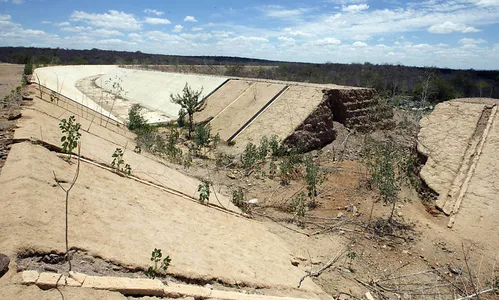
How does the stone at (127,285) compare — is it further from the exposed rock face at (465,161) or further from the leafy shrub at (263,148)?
the leafy shrub at (263,148)

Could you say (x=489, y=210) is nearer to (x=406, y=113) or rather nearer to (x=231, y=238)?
(x=231, y=238)

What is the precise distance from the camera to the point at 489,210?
253 inches

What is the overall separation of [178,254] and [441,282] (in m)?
3.71

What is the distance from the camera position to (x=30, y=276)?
2.67m

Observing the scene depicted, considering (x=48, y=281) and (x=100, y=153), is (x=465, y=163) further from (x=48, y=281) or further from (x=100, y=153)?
(x=48, y=281)

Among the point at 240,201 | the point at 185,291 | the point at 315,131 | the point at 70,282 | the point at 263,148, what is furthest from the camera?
the point at 315,131

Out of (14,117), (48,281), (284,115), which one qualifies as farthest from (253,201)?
(284,115)

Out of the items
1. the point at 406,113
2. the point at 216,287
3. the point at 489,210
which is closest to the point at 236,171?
the point at 489,210

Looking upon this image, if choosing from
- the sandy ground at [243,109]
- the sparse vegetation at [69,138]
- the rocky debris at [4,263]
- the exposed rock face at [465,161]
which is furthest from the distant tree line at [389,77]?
the rocky debris at [4,263]

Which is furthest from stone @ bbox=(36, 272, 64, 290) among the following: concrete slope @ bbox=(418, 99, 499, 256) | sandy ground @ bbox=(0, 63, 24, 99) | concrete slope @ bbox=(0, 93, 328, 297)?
sandy ground @ bbox=(0, 63, 24, 99)

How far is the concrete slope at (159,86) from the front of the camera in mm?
18812

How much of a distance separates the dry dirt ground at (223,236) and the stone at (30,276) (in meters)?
0.05

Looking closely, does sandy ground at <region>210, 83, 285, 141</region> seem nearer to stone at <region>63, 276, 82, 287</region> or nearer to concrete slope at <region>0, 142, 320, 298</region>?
concrete slope at <region>0, 142, 320, 298</region>

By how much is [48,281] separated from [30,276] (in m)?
0.13
